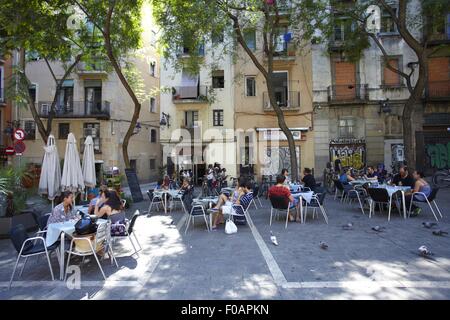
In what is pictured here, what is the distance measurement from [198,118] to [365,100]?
434 inches

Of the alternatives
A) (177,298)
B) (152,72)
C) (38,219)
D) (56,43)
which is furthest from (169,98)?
(177,298)

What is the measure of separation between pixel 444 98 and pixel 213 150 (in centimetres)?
1480

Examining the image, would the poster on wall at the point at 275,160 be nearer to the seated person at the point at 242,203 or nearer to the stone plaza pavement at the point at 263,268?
the seated person at the point at 242,203

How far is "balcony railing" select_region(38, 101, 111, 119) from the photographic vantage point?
74.4ft

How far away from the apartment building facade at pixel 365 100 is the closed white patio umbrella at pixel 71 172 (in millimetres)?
14849

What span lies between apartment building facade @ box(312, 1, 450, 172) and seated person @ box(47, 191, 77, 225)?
16666 mm

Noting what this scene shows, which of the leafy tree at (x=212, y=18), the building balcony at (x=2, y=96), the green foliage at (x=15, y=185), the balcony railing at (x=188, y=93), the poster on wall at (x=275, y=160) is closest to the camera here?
the green foliage at (x=15, y=185)

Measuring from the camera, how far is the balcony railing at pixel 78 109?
22672 mm

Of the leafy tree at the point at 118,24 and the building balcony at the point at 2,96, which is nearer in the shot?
the leafy tree at the point at 118,24

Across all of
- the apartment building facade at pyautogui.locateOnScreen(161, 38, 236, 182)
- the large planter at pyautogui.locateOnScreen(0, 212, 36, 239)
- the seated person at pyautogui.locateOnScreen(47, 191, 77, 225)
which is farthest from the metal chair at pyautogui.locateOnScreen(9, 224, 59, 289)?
the apartment building facade at pyautogui.locateOnScreen(161, 38, 236, 182)

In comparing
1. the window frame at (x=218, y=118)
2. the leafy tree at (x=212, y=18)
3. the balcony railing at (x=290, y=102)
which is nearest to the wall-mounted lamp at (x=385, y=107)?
the balcony railing at (x=290, y=102)

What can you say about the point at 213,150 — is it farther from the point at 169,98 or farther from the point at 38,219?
the point at 38,219

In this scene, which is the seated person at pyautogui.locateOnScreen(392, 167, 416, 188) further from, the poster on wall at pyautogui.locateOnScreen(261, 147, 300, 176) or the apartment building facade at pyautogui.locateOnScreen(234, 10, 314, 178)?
the poster on wall at pyautogui.locateOnScreen(261, 147, 300, 176)
